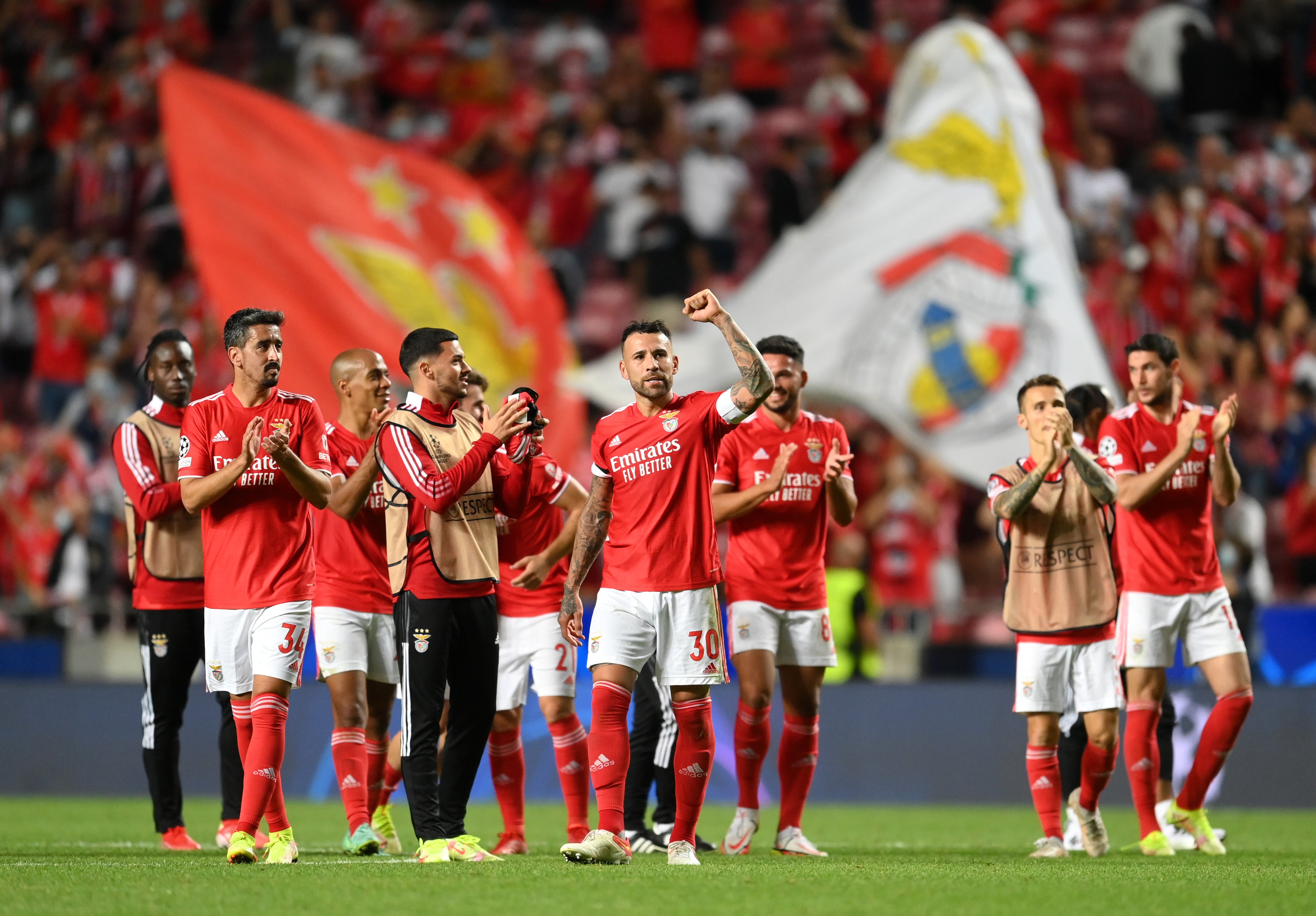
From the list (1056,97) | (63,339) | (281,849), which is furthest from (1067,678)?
(63,339)

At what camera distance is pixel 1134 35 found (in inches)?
766

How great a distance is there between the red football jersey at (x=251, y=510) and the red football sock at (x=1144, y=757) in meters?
4.27

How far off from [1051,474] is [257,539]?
13.2 ft

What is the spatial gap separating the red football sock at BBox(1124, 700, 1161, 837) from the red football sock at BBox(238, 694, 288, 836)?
420cm

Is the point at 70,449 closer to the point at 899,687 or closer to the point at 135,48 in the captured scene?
the point at 135,48

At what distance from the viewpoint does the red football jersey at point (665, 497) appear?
287 inches

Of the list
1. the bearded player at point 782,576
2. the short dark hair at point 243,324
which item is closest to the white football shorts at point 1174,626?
the bearded player at point 782,576

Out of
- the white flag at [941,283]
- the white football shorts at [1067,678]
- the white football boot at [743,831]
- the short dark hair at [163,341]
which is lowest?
the white football boot at [743,831]

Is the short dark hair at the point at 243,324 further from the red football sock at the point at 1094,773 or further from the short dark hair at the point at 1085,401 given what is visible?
the red football sock at the point at 1094,773

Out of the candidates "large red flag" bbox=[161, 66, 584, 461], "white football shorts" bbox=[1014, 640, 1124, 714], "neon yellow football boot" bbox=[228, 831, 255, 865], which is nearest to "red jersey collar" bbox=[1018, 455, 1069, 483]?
"white football shorts" bbox=[1014, 640, 1124, 714]

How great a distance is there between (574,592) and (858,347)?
853 cm

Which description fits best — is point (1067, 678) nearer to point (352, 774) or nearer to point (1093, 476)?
point (1093, 476)

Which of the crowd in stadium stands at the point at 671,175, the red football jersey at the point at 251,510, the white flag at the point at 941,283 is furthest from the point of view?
the crowd in stadium stands at the point at 671,175

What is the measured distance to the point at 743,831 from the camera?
8.32 m
